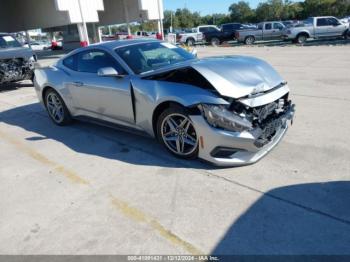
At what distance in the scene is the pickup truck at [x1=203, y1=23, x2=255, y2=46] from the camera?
29203 mm

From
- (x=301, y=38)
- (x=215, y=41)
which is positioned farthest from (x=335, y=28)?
(x=215, y=41)

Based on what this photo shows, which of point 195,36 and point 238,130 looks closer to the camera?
point 238,130

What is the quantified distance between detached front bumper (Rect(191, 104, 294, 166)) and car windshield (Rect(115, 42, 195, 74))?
1.37 meters

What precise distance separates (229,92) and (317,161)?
1.39 m

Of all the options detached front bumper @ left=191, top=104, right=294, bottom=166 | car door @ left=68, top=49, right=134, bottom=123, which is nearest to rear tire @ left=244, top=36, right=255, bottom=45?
car door @ left=68, top=49, right=134, bottom=123

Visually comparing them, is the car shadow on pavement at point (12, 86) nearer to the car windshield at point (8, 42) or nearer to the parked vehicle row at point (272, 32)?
the car windshield at point (8, 42)

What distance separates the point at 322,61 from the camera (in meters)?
12.0

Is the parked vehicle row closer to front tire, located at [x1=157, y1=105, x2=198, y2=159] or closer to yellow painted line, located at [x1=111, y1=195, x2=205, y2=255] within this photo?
front tire, located at [x1=157, y1=105, x2=198, y2=159]

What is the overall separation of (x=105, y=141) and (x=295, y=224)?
327cm

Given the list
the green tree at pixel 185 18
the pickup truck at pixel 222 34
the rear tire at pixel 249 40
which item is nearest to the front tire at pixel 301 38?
the rear tire at pixel 249 40

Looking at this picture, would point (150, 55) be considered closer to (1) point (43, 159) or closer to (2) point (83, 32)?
(1) point (43, 159)

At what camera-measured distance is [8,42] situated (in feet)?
37.5

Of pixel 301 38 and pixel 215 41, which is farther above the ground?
pixel 301 38

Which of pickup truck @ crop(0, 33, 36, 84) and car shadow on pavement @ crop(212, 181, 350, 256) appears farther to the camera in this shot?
pickup truck @ crop(0, 33, 36, 84)
